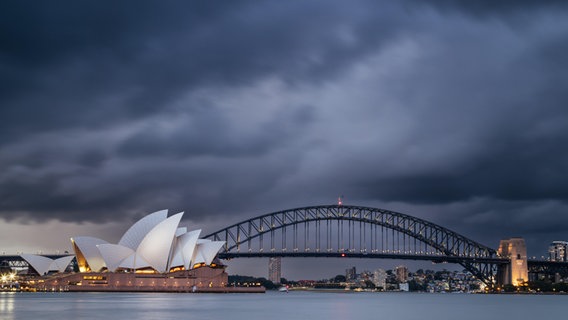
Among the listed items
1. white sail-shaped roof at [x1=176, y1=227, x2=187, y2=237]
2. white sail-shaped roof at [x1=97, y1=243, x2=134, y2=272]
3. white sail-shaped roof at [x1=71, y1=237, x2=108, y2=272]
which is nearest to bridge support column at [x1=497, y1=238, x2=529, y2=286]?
white sail-shaped roof at [x1=176, y1=227, x2=187, y2=237]

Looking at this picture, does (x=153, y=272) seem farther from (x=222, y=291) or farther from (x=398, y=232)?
(x=398, y=232)

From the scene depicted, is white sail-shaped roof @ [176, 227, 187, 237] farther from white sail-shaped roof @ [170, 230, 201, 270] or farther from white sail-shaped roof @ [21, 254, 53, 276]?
white sail-shaped roof @ [21, 254, 53, 276]

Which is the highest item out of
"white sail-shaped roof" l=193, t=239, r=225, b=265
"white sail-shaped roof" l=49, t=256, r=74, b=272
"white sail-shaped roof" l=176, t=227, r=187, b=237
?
"white sail-shaped roof" l=176, t=227, r=187, b=237

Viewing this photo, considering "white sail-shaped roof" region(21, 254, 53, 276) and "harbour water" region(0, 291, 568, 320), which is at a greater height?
"white sail-shaped roof" region(21, 254, 53, 276)

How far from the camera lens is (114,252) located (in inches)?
4166

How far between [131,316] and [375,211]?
291ft

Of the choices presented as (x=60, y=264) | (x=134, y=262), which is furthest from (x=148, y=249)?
(x=60, y=264)

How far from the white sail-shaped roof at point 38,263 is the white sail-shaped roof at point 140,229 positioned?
30299 millimetres

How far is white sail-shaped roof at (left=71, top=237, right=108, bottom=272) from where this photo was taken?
361 ft

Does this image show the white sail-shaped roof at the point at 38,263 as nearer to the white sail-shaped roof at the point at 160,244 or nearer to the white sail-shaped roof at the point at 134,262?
the white sail-shaped roof at the point at 134,262

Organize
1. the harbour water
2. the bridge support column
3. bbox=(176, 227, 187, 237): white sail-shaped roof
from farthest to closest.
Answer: the bridge support column, bbox=(176, 227, 187, 237): white sail-shaped roof, the harbour water

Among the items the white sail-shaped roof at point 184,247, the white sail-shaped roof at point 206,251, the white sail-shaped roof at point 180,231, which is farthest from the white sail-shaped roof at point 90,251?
the white sail-shaped roof at point 206,251

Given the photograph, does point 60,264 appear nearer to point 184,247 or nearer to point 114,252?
point 114,252

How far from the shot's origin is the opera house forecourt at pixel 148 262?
103688 mm
